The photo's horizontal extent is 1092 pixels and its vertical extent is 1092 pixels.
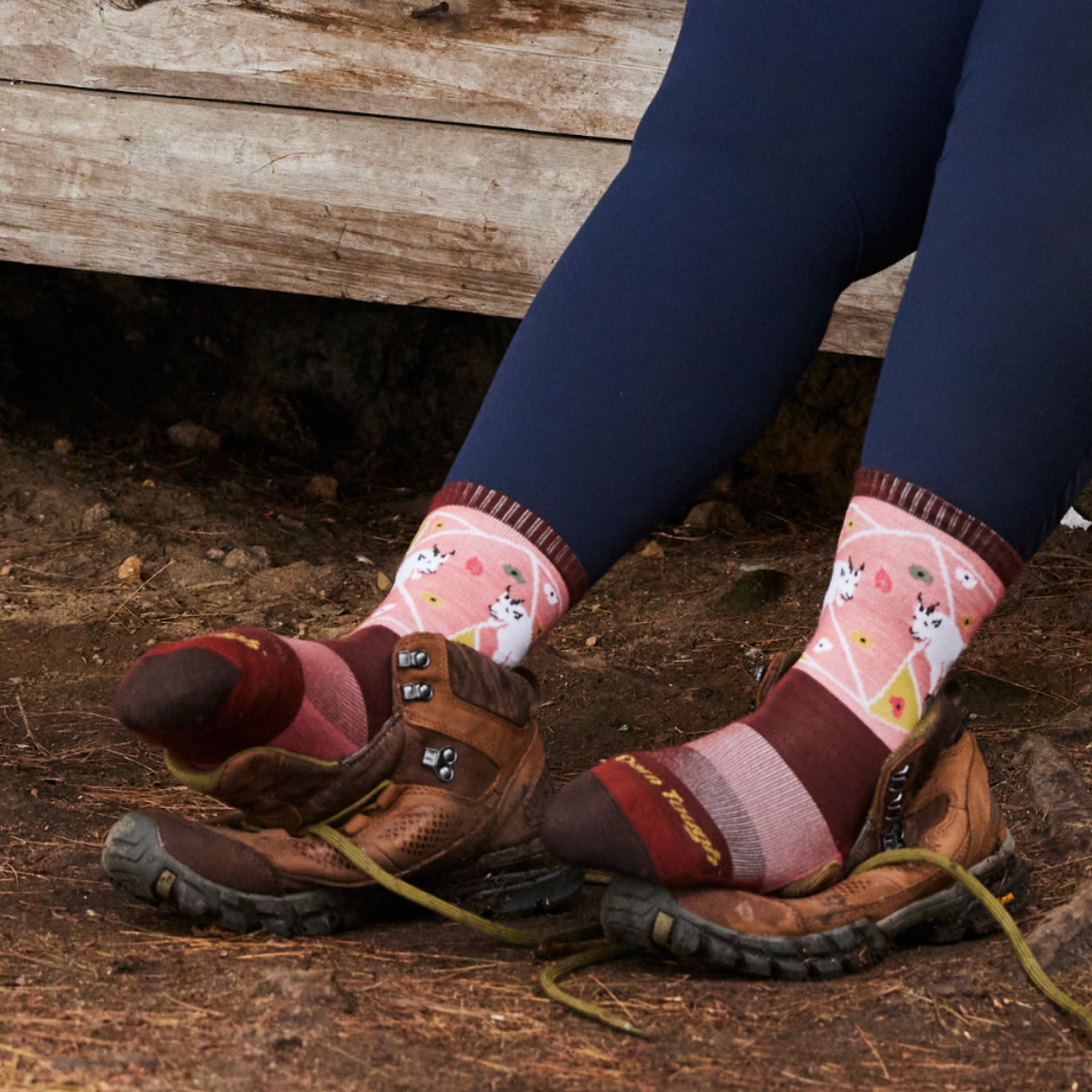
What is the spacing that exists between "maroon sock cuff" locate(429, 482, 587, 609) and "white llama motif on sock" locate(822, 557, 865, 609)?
0.21 metres

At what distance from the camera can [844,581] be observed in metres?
0.91

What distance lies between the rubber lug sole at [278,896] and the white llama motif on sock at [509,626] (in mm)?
155

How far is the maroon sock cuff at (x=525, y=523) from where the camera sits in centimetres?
97

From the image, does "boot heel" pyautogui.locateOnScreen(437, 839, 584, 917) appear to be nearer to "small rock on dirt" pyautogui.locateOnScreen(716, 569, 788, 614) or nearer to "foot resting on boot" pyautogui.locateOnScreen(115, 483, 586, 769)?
"foot resting on boot" pyautogui.locateOnScreen(115, 483, 586, 769)

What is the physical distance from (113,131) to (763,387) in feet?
4.33

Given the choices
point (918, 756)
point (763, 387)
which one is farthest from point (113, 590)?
point (918, 756)

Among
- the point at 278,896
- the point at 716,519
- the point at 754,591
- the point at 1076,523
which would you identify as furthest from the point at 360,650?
the point at 1076,523

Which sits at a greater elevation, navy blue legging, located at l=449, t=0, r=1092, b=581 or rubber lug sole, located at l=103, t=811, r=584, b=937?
navy blue legging, located at l=449, t=0, r=1092, b=581

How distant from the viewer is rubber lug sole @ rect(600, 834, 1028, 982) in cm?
80

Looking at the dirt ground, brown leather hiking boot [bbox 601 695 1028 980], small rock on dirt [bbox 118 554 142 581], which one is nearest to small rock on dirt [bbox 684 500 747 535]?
the dirt ground

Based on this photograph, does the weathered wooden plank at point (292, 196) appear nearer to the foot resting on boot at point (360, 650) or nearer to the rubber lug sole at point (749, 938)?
the foot resting on boot at point (360, 650)

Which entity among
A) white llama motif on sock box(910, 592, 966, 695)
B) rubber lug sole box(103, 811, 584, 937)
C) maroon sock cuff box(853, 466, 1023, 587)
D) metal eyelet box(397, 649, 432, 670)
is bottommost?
rubber lug sole box(103, 811, 584, 937)

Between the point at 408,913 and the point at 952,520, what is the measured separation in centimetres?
53

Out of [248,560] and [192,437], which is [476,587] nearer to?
[248,560]
